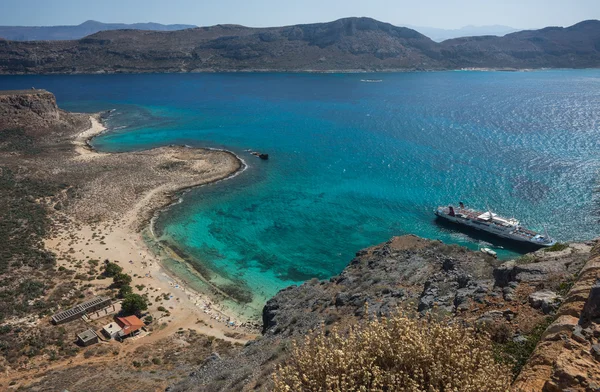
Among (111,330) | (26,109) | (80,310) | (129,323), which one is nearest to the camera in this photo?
(111,330)

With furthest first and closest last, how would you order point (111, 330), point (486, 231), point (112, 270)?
1. point (486, 231)
2. point (112, 270)
3. point (111, 330)

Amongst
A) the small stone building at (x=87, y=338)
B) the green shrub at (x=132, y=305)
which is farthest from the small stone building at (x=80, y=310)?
the small stone building at (x=87, y=338)

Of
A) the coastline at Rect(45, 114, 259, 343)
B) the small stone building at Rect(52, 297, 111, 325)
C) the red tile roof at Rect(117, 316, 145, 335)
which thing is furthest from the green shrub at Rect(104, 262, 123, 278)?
the red tile roof at Rect(117, 316, 145, 335)

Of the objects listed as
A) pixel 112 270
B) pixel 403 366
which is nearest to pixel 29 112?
pixel 112 270

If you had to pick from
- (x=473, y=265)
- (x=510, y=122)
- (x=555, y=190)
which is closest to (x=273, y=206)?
(x=473, y=265)

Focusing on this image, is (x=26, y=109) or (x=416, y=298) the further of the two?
(x=26, y=109)

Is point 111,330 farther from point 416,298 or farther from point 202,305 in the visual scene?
point 416,298

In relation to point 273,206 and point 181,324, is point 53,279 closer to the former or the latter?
point 181,324
